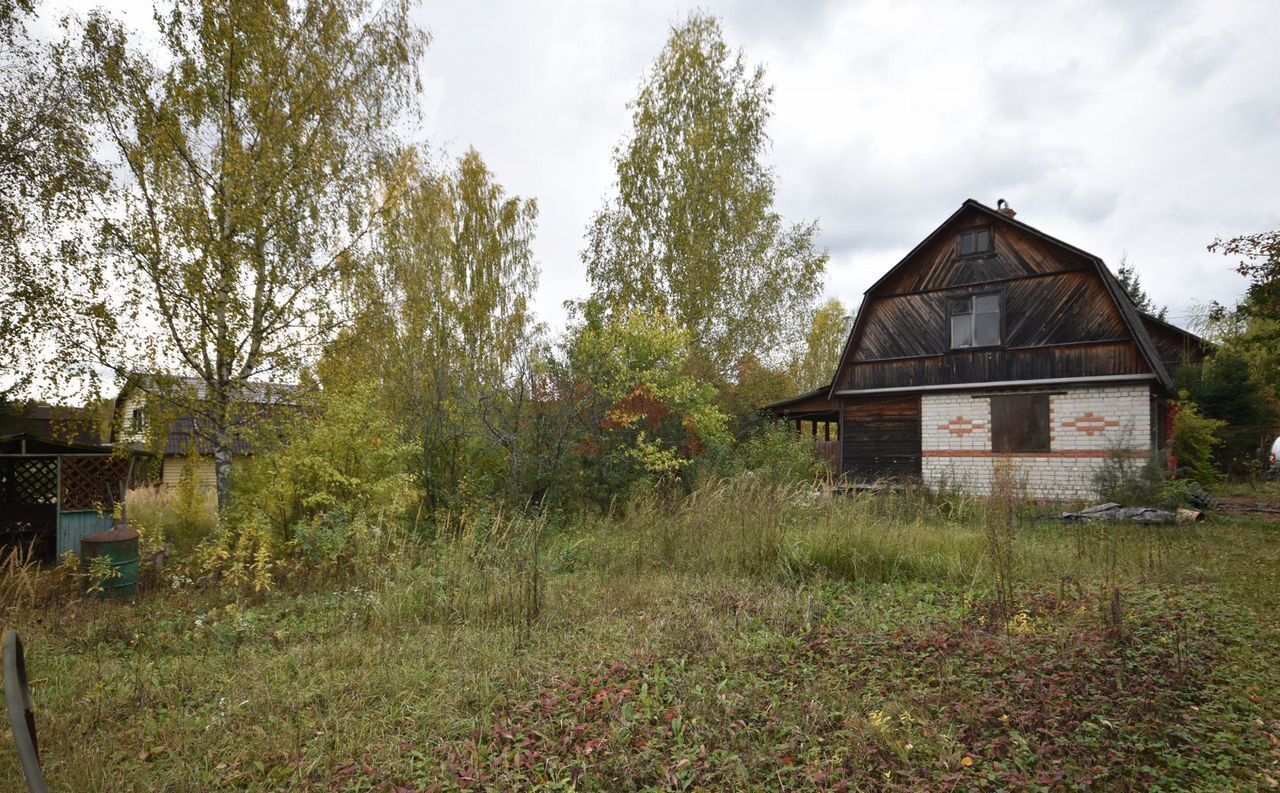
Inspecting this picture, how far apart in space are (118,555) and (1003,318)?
16435 millimetres

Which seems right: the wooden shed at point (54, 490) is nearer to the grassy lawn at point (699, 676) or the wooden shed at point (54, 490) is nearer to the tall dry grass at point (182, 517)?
the tall dry grass at point (182, 517)

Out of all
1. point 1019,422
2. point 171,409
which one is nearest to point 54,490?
point 171,409

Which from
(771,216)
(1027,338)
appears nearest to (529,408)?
(1027,338)

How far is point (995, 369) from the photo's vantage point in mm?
14969

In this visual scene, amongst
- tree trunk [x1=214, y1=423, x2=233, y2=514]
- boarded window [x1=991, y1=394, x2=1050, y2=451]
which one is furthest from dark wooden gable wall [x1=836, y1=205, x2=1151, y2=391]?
tree trunk [x1=214, y1=423, x2=233, y2=514]

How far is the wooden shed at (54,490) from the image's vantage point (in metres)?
9.84

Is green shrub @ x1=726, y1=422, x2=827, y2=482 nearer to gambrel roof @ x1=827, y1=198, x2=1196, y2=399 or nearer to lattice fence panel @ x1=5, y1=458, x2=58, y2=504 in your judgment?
gambrel roof @ x1=827, y1=198, x2=1196, y2=399

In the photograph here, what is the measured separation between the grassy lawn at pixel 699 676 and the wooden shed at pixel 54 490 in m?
4.30

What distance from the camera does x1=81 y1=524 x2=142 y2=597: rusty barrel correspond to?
705cm

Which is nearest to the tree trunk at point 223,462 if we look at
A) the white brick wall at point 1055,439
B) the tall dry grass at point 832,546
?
the tall dry grass at point 832,546

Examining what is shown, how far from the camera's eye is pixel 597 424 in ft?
38.1

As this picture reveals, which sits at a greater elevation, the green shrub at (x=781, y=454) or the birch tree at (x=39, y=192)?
the birch tree at (x=39, y=192)

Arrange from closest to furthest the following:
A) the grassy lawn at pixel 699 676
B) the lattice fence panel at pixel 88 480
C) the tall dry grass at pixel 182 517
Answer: the grassy lawn at pixel 699 676 → the tall dry grass at pixel 182 517 → the lattice fence panel at pixel 88 480

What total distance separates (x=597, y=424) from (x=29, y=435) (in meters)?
8.48
